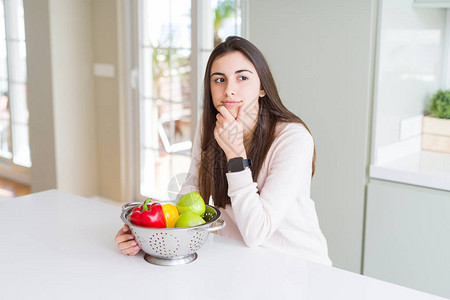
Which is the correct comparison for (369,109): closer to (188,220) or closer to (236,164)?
(236,164)

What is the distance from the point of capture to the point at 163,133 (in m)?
4.06

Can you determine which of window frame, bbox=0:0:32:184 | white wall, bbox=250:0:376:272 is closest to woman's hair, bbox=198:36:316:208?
white wall, bbox=250:0:376:272

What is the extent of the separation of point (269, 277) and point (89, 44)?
10.7 feet

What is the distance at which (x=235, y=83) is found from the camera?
5.69 ft

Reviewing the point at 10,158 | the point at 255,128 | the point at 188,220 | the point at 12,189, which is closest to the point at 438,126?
the point at 255,128

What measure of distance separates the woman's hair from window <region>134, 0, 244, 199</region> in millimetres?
1668

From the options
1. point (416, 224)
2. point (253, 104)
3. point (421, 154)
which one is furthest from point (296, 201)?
point (421, 154)

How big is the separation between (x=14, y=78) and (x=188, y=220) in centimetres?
415

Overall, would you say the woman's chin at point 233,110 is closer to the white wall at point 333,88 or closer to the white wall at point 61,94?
the white wall at point 333,88

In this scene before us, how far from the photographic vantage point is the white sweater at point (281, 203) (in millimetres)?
1554

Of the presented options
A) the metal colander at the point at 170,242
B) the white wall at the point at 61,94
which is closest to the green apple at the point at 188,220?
the metal colander at the point at 170,242

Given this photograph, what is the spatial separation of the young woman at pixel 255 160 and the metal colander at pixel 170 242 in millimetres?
180

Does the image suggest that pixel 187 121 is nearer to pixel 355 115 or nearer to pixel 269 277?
pixel 355 115

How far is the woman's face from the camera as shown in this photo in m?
1.73
